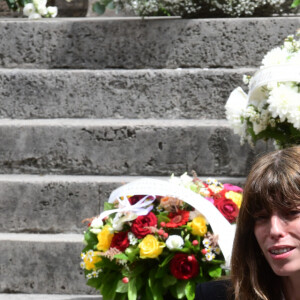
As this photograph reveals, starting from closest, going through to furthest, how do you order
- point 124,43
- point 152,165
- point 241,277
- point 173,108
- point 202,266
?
point 241,277, point 202,266, point 152,165, point 173,108, point 124,43

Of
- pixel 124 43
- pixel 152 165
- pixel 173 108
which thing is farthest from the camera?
pixel 124 43

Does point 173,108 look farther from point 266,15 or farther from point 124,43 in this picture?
point 266,15

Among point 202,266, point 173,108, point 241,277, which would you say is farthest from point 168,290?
point 173,108

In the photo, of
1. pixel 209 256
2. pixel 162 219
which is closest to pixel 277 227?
pixel 209 256

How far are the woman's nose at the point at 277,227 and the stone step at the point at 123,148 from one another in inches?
78.4

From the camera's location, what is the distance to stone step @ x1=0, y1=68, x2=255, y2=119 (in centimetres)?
457

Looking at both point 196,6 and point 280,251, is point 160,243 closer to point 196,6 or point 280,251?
point 280,251

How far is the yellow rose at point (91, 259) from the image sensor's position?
3168 mm

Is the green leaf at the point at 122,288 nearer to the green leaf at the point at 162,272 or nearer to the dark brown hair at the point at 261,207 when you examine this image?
the green leaf at the point at 162,272

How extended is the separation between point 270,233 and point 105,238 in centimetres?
102

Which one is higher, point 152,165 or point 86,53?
point 86,53

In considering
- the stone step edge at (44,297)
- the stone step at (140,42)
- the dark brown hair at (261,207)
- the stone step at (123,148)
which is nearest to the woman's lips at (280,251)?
the dark brown hair at (261,207)

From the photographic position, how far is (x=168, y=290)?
3.08 metres

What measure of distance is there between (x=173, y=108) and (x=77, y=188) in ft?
2.68
